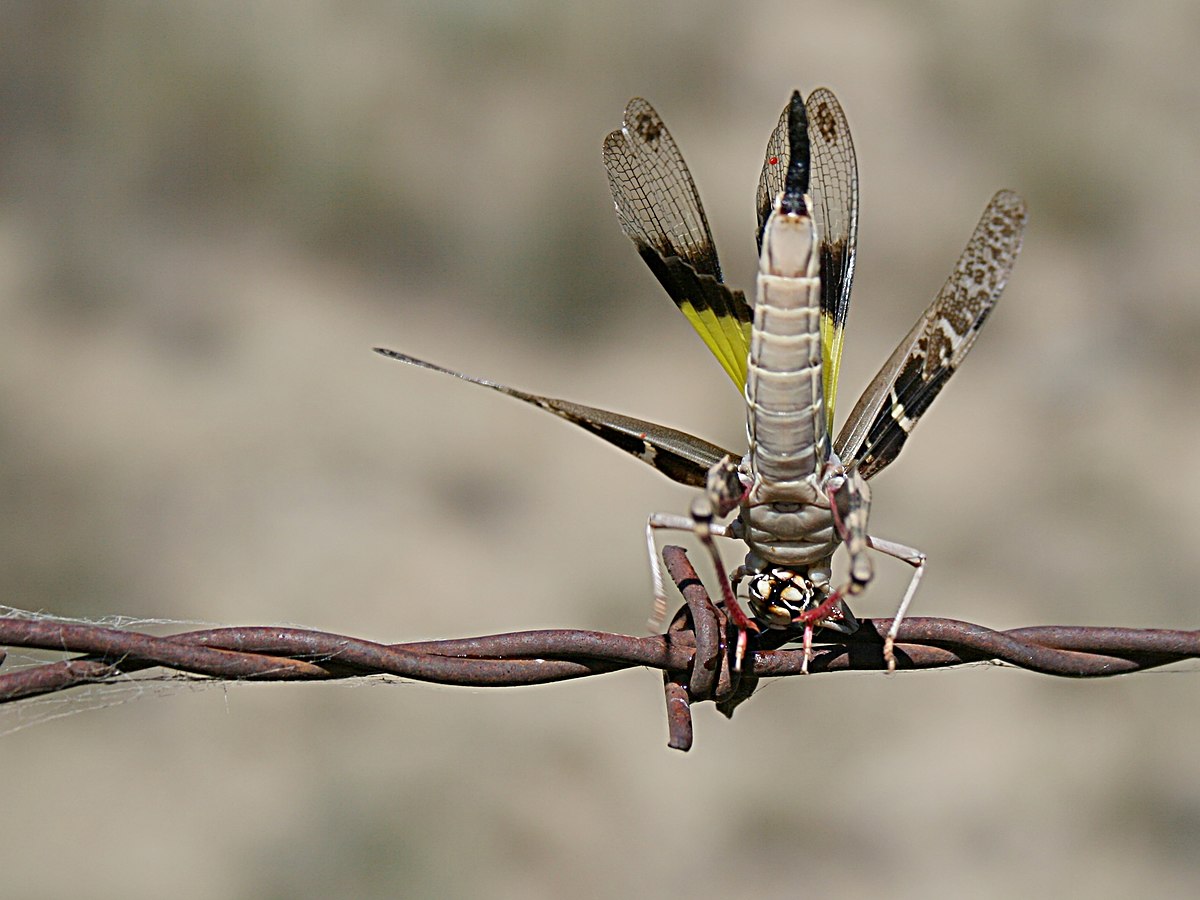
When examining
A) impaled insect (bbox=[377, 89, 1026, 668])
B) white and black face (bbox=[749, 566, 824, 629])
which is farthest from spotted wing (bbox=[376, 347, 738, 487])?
white and black face (bbox=[749, 566, 824, 629])

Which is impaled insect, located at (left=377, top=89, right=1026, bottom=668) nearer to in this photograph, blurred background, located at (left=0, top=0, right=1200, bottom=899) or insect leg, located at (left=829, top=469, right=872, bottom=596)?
insect leg, located at (left=829, top=469, right=872, bottom=596)

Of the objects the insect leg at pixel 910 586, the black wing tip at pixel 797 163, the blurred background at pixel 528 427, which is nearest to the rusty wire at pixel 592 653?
the insect leg at pixel 910 586

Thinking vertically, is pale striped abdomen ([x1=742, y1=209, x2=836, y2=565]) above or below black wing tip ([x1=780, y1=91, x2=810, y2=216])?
below

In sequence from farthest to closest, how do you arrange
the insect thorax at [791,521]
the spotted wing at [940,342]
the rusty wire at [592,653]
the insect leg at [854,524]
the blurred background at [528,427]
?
the blurred background at [528,427], the spotted wing at [940,342], the insect thorax at [791,521], the insect leg at [854,524], the rusty wire at [592,653]

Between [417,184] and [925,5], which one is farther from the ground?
[925,5]

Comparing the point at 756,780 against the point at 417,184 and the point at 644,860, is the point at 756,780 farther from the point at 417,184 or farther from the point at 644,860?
the point at 417,184

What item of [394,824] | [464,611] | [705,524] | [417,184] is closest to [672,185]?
[705,524]

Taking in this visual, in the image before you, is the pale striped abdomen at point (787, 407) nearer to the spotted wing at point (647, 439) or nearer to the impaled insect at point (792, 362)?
the impaled insect at point (792, 362)
